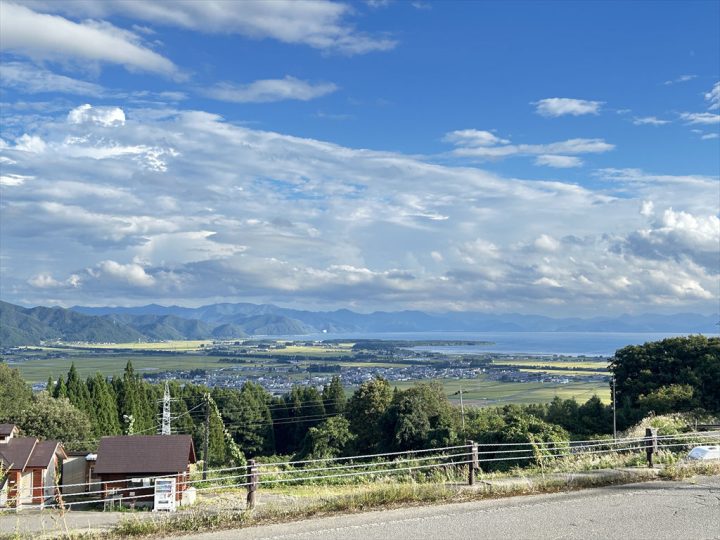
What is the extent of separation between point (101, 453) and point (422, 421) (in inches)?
735

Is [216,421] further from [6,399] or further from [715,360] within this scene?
[715,360]

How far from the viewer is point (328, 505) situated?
381 inches

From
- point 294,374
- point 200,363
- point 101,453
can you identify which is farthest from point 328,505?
point 200,363

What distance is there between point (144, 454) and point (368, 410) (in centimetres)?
2309

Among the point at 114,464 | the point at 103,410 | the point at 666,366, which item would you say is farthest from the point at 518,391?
the point at 114,464

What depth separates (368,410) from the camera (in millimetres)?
44719

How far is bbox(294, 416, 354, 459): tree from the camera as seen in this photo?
38.7 meters

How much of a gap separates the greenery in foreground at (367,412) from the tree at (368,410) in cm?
8

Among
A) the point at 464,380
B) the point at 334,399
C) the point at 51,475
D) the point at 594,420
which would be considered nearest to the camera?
the point at 51,475

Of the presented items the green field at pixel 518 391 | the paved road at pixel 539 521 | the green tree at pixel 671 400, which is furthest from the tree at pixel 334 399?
the paved road at pixel 539 521

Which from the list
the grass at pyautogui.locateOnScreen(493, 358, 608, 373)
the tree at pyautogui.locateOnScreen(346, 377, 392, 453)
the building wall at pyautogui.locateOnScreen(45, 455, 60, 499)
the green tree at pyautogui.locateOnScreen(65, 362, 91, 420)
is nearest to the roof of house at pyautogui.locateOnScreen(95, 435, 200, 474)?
the building wall at pyautogui.locateOnScreen(45, 455, 60, 499)

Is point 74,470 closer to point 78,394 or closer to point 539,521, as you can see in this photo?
point 78,394

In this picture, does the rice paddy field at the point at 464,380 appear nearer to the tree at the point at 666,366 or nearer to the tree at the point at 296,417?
the tree at the point at 666,366

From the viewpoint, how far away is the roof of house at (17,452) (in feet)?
83.5
